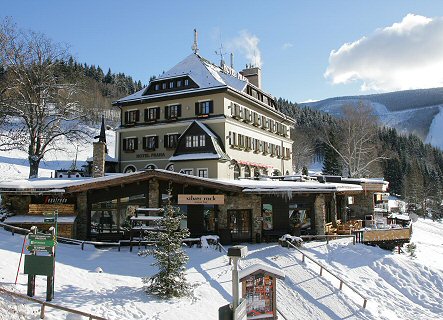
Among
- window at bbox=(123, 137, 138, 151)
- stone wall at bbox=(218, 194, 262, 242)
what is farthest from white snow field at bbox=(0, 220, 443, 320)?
window at bbox=(123, 137, 138, 151)

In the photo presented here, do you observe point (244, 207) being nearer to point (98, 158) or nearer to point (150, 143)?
point (98, 158)

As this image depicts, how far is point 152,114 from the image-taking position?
38.8 metres

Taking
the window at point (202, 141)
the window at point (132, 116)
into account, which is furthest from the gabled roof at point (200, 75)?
the window at point (202, 141)

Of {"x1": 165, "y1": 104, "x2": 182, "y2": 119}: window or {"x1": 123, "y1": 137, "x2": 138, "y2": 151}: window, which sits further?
{"x1": 123, "y1": 137, "x2": 138, "y2": 151}: window

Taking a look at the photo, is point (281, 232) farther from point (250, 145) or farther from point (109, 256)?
point (250, 145)

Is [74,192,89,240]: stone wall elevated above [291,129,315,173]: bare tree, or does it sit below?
below

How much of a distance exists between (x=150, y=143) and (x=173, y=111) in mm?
3966

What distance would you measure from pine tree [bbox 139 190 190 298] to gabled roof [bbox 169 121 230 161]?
18.7 metres

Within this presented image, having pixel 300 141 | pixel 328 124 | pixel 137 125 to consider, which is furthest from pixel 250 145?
pixel 328 124

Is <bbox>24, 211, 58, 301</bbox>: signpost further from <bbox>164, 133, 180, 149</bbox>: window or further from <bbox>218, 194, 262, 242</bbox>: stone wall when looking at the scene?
<bbox>164, 133, 180, 149</bbox>: window

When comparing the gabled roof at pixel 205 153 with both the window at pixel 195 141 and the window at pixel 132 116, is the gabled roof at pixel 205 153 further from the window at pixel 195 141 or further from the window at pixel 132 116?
the window at pixel 132 116

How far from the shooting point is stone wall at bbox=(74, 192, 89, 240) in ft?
74.8

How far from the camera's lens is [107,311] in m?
11.2

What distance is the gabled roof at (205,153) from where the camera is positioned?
1289 inches
